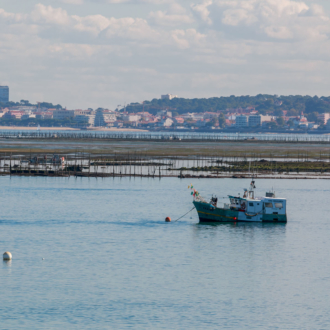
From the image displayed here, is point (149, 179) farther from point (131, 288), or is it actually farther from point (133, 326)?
point (133, 326)

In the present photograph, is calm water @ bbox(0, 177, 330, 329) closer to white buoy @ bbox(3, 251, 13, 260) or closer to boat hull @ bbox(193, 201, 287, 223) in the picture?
white buoy @ bbox(3, 251, 13, 260)

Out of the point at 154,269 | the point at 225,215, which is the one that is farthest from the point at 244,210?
the point at 154,269

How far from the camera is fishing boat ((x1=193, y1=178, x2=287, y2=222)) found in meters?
76.4

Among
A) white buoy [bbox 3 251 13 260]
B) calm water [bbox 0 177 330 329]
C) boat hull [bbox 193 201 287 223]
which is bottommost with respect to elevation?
calm water [bbox 0 177 330 329]

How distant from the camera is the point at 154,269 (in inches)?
2079

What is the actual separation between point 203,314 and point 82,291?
9524 mm

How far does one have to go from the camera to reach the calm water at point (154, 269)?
4156 cm

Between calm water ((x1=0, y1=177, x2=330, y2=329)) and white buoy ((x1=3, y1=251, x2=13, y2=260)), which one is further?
white buoy ((x1=3, y1=251, x2=13, y2=260))

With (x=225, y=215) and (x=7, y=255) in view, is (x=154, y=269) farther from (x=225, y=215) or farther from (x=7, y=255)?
(x=225, y=215)

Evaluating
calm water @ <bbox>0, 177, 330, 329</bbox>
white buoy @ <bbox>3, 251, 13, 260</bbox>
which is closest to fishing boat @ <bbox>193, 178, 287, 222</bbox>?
calm water @ <bbox>0, 177, 330, 329</bbox>

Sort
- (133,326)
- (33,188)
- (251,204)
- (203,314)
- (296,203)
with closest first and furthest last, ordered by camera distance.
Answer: (133,326) → (203,314) → (251,204) → (296,203) → (33,188)

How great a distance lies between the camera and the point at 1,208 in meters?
86.5

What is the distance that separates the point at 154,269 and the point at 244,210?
26352 millimetres

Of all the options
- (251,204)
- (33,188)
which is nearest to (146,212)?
(251,204)
